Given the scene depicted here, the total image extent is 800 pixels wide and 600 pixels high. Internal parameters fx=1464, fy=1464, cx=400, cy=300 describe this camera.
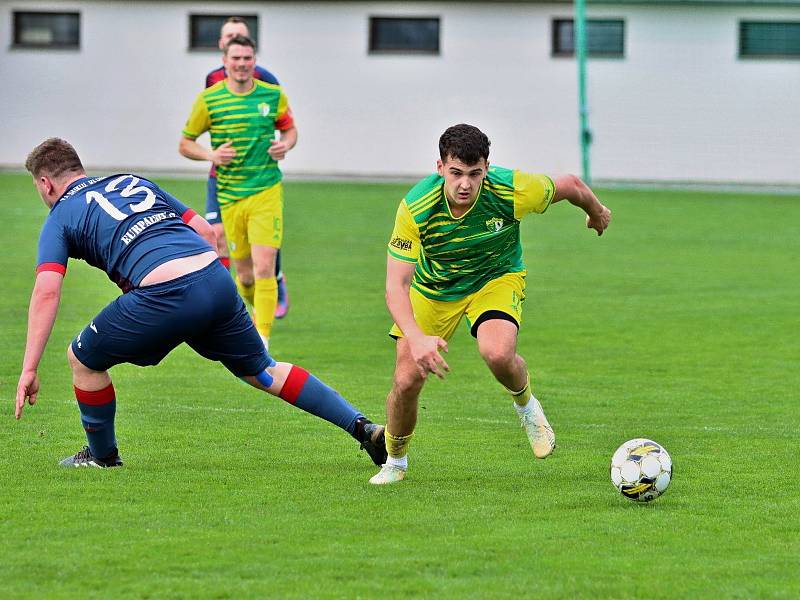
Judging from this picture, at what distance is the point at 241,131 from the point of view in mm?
11484

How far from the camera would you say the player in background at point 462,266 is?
6.46m

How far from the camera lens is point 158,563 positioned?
526 centimetres

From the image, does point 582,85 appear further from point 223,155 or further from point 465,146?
point 465,146

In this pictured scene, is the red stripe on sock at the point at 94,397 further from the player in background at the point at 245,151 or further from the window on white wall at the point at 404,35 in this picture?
the window on white wall at the point at 404,35

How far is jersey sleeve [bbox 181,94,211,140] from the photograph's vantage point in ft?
38.0

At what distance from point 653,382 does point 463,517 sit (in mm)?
4211

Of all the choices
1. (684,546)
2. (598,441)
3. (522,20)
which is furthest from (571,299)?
(522,20)

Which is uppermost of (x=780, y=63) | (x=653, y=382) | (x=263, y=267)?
(x=780, y=63)

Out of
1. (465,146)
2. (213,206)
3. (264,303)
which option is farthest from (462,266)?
(213,206)

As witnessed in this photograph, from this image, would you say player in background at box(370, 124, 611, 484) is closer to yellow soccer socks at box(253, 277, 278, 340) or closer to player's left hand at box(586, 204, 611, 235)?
player's left hand at box(586, 204, 611, 235)

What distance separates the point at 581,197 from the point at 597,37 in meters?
27.6

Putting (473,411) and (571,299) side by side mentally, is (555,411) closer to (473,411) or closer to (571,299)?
(473,411)

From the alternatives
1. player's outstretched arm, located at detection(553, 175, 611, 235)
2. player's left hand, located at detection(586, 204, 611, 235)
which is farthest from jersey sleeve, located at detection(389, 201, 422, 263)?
player's left hand, located at detection(586, 204, 611, 235)

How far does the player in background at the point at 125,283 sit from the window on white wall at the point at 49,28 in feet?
95.9
